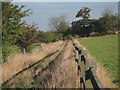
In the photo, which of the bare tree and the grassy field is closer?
the grassy field

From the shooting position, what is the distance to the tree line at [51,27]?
67.6 feet

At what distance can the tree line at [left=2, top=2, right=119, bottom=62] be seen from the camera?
20594 millimetres

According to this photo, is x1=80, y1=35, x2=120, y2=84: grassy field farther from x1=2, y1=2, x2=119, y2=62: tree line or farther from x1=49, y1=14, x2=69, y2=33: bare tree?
x1=49, y1=14, x2=69, y2=33: bare tree

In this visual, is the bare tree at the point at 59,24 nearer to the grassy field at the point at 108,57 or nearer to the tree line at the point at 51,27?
the tree line at the point at 51,27

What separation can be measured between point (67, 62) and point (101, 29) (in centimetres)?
8681

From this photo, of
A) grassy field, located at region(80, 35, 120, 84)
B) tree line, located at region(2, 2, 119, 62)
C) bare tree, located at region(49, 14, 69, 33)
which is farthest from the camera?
bare tree, located at region(49, 14, 69, 33)

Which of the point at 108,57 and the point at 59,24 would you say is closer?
the point at 108,57

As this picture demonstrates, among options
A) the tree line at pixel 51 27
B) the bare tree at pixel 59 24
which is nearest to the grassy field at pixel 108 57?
the tree line at pixel 51 27

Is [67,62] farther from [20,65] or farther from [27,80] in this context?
[20,65]

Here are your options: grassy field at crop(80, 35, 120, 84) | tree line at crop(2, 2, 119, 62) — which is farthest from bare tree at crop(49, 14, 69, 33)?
grassy field at crop(80, 35, 120, 84)

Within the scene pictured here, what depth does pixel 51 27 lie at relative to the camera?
372ft

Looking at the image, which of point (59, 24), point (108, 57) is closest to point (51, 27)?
point (59, 24)

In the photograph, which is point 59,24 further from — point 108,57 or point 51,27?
point 108,57

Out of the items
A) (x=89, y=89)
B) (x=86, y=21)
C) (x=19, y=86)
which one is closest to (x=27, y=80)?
(x=19, y=86)
